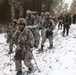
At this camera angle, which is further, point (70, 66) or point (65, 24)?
point (65, 24)

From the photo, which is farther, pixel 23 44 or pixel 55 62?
pixel 55 62

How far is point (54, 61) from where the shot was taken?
13836 mm

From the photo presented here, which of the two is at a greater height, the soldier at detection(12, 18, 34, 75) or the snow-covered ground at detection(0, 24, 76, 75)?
the soldier at detection(12, 18, 34, 75)

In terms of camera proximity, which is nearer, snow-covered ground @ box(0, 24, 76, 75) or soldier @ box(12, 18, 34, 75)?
soldier @ box(12, 18, 34, 75)

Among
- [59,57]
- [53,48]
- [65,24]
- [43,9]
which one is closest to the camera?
[59,57]

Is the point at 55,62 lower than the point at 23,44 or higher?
lower

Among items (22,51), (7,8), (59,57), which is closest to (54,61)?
(59,57)

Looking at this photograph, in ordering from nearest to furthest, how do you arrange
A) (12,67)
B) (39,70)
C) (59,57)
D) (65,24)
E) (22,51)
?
(22,51), (39,70), (12,67), (59,57), (65,24)

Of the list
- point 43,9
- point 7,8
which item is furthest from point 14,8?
point 43,9

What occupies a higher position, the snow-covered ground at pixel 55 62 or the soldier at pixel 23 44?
the soldier at pixel 23 44

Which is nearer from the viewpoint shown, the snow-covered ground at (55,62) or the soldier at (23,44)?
the soldier at (23,44)

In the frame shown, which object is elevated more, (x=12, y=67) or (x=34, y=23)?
(x=34, y=23)

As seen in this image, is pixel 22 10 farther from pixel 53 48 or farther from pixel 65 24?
pixel 53 48

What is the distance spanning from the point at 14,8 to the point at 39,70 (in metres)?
27.2
